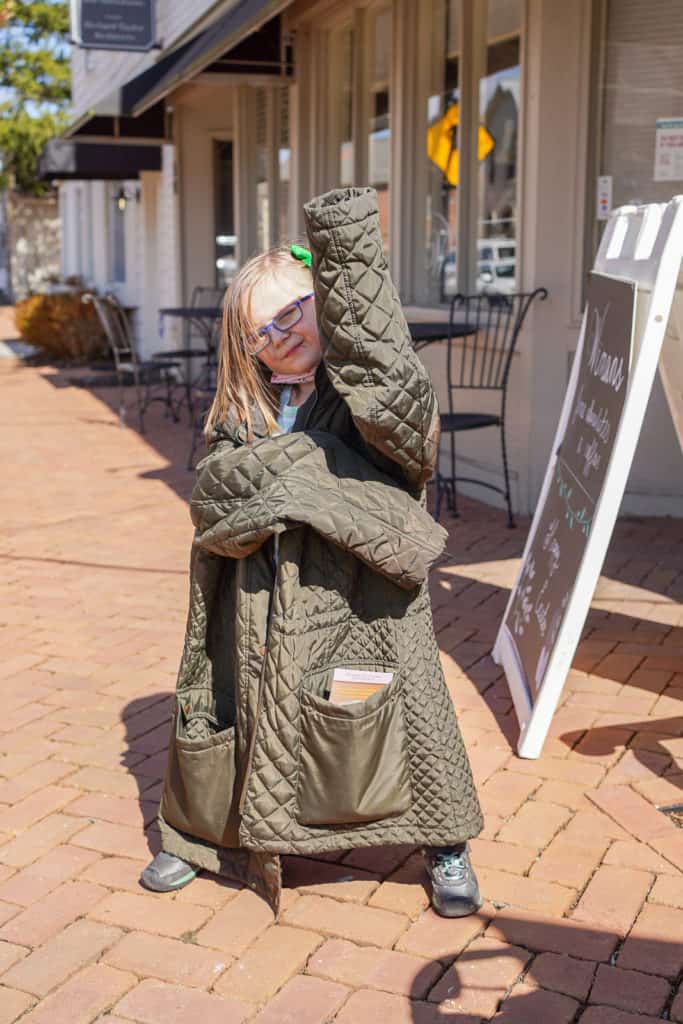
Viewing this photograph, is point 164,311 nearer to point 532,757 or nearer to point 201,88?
point 201,88

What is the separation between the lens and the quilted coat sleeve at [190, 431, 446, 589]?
99.1 inches

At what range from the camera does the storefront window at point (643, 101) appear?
6.13 metres

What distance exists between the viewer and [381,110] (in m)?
8.77

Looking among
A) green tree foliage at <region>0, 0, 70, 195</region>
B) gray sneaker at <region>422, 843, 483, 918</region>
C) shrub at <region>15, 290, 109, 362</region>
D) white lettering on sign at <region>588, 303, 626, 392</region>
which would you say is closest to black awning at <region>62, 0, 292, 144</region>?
shrub at <region>15, 290, 109, 362</region>

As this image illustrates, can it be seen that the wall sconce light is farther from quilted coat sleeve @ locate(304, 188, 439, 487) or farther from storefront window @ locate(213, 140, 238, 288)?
quilted coat sleeve @ locate(304, 188, 439, 487)

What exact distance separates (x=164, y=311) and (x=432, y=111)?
322cm

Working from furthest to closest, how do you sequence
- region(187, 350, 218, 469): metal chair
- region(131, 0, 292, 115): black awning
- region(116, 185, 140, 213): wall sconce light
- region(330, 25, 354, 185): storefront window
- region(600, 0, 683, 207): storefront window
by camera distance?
region(116, 185, 140, 213): wall sconce light
region(330, 25, 354, 185): storefront window
region(187, 350, 218, 469): metal chair
region(131, 0, 292, 115): black awning
region(600, 0, 683, 207): storefront window

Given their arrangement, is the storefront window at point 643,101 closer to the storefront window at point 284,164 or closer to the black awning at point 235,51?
the black awning at point 235,51

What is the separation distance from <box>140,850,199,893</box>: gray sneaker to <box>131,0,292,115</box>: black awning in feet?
19.2

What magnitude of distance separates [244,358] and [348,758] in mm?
884

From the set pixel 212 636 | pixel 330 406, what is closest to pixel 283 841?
pixel 212 636

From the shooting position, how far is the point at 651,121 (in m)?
6.23

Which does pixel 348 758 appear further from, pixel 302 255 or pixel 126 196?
pixel 126 196

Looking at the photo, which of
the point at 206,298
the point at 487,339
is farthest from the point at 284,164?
the point at 487,339
